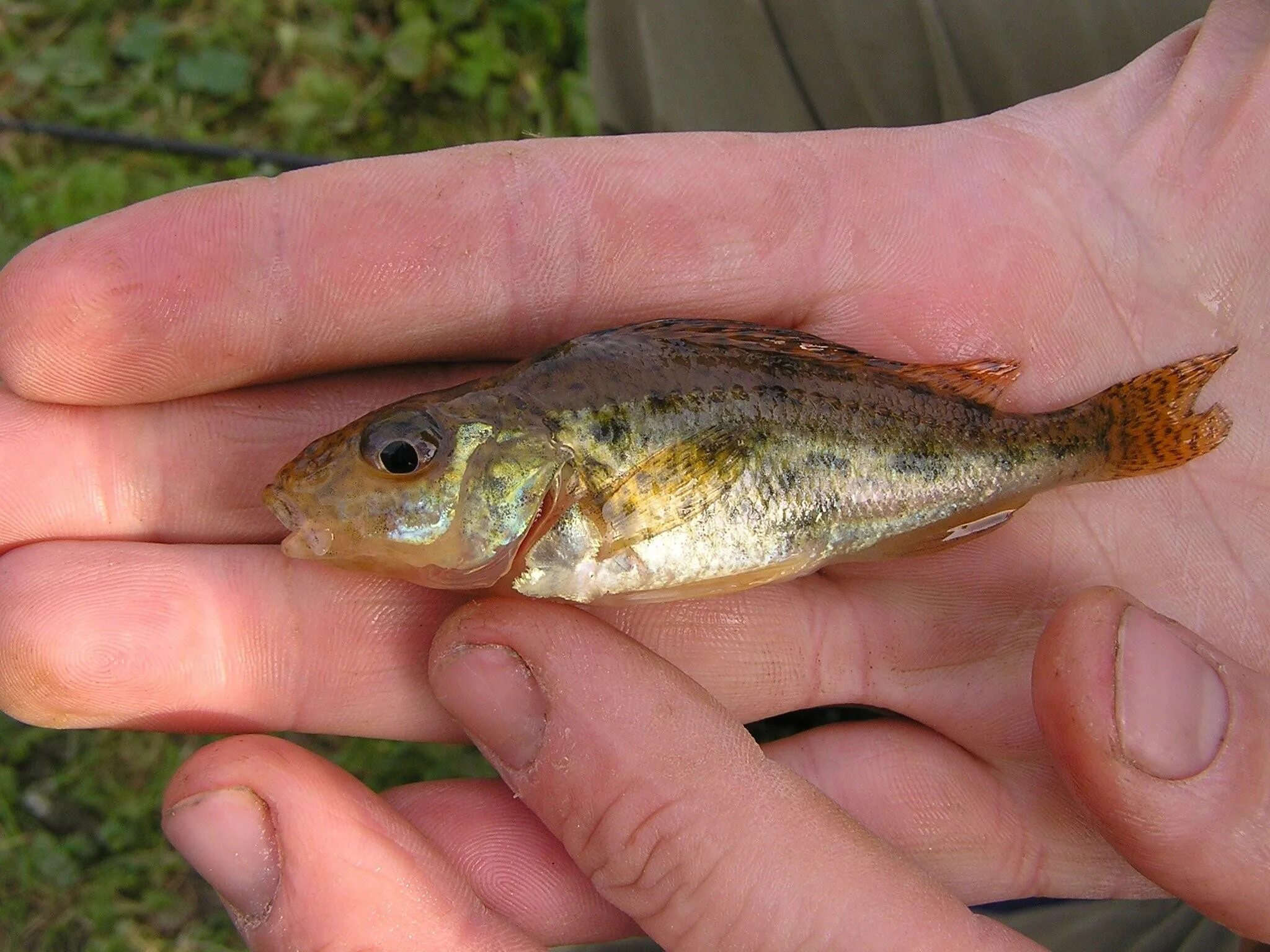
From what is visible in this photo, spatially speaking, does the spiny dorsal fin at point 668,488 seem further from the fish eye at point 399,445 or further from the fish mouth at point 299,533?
the fish mouth at point 299,533

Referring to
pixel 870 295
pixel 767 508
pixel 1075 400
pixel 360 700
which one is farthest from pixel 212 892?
pixel 1075 400

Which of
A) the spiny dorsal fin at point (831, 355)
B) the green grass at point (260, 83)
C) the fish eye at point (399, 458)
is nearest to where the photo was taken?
the fish eye at point (399, 458)

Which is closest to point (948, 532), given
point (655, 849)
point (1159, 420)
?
point (1159, 420)

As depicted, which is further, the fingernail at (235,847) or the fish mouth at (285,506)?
the fish mouth at (285,506)

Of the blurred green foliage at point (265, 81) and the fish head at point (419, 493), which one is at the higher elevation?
the blurred green foliage at point (265, 81)

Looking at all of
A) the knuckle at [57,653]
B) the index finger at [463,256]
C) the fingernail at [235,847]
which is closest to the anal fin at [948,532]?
the index finger at [463,256]

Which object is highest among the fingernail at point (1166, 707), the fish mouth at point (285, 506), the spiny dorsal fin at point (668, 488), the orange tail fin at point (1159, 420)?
the orange tail fin at point (1159, 420)

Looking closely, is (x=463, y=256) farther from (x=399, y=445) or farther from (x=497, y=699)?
(x=497, y=699)
